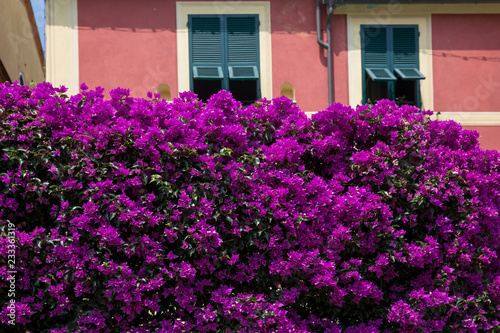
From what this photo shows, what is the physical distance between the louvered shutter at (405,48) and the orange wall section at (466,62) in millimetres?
410

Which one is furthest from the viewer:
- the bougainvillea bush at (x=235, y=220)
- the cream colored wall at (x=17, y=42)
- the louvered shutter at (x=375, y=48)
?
the louvered shutter at (x=375, y=48)

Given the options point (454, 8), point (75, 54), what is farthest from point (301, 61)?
point (75, 54)

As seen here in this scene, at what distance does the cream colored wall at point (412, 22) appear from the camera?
13383 millimetres

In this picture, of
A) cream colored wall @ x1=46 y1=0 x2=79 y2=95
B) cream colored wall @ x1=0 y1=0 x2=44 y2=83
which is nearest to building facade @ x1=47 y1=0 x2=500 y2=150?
cream colored wall @ x1=46 y1=0 x2=79 y2=95

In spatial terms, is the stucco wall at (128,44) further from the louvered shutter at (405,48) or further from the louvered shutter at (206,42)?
the louvered shutter at (405,48)

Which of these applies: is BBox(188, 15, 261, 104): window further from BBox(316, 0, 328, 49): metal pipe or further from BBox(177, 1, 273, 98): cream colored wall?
BBox(316, 0, 328, 49): metal pipe

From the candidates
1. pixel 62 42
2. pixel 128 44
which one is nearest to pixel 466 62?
pixel 128 44

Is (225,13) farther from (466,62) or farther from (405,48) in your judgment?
(466,62)

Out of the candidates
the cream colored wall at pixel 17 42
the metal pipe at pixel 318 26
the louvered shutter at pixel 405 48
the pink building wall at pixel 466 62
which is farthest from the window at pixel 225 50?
the pink building wall at pixel 466 62

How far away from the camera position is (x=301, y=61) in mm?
13391

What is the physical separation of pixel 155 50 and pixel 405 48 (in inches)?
202

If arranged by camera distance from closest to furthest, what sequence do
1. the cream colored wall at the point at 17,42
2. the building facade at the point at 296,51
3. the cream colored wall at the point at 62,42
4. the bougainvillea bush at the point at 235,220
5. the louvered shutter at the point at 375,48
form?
the bougainvillea bush at the point at 235,220, the cream colored wall at the point at 17,42, the cream colored wall at the point at 62,42, the building facade at the point at 296,51, the louvered shutter at the point at 375,48

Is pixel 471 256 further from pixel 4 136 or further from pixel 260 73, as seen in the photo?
pixel 260 73

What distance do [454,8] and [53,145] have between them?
11.3m
